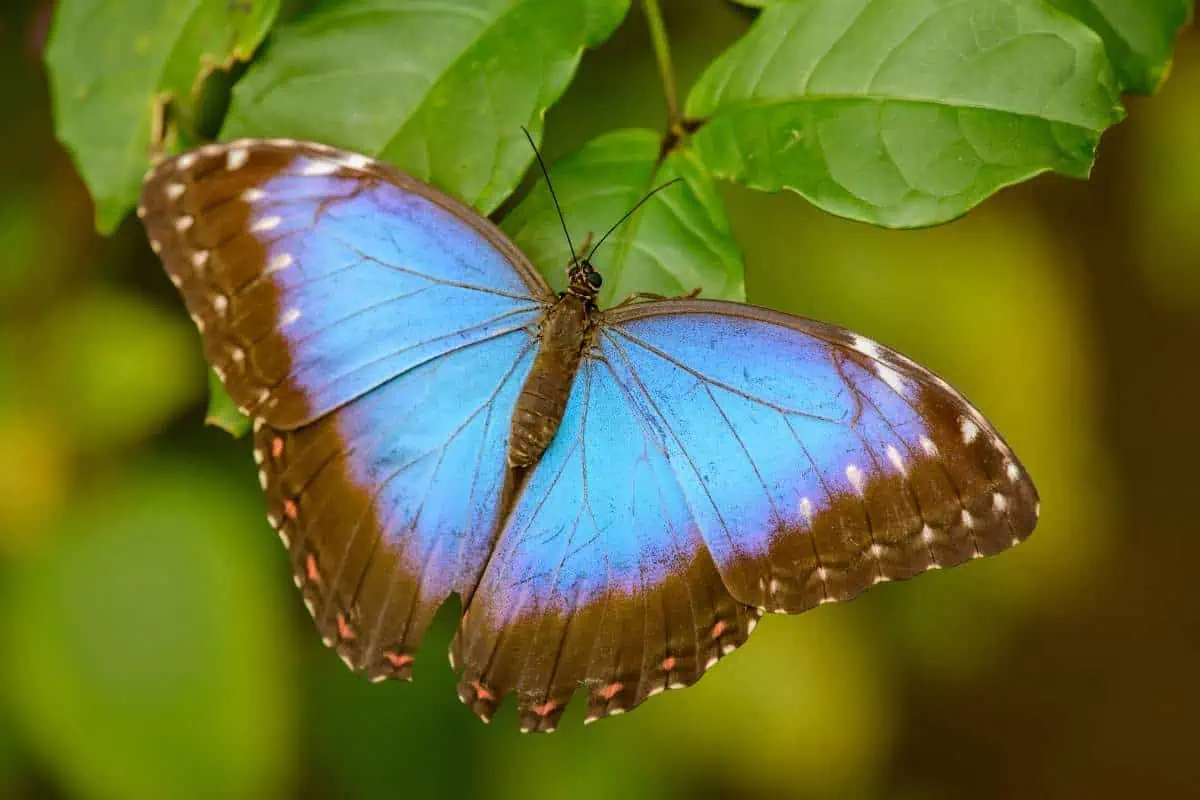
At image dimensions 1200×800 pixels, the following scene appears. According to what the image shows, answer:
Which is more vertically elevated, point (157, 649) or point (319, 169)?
point (319, 169)

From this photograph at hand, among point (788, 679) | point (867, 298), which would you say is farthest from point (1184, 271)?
point (788, 679)

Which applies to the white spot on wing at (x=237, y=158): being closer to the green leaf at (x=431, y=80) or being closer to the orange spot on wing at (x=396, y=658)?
the green leaf at (x=431, y=80)

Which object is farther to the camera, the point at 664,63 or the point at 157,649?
the point at 157,649

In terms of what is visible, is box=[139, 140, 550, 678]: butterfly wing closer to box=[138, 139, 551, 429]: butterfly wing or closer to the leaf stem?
box=[138, 139, 551, 429]: butterfly wing

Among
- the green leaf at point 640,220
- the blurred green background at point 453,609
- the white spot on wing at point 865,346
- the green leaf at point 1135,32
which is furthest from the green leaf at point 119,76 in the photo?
the green leaf at point 1135,32

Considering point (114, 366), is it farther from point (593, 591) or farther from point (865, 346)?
point (865, 346)

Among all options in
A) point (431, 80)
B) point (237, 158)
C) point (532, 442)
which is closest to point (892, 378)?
point (532, 442)

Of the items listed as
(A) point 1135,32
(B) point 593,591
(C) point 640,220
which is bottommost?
(B) point 593,591
